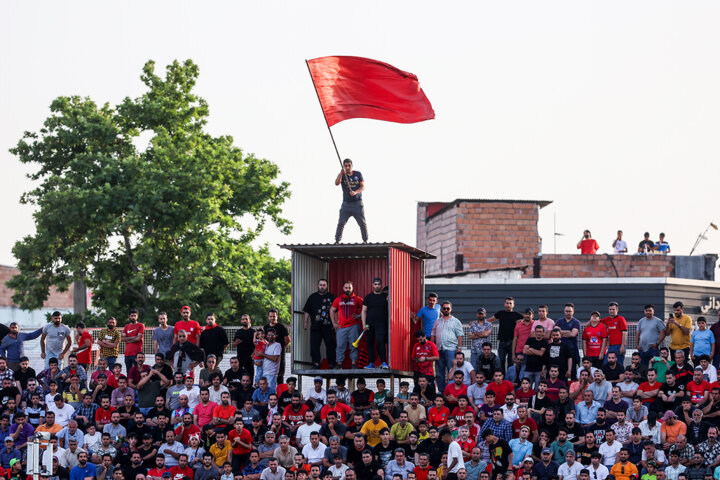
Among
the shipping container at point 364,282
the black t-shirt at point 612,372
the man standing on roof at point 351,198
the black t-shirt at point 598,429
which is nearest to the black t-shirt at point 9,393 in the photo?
the shipping container at point 364,282

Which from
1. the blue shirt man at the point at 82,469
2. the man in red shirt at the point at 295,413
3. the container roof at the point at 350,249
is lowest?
the blue shirt man at the point at 82,469

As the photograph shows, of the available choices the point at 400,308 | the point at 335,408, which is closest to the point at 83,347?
the point at 335,408

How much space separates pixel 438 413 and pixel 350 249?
3.52 meters

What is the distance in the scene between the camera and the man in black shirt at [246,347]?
23234 millimetres

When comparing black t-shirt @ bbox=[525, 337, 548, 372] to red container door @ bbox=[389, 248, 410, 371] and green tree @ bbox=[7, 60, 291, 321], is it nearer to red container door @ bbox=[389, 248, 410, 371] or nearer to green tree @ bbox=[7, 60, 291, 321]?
red container door @ bbox=[389, 248, 410, 371]

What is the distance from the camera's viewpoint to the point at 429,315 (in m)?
23.3

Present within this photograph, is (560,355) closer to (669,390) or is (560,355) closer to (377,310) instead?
(669,390)

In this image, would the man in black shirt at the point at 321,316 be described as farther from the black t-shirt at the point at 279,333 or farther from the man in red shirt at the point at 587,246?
the man in red shirt at the point at 587,246

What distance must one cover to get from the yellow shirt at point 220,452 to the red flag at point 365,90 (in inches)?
246

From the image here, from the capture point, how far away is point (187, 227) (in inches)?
1500

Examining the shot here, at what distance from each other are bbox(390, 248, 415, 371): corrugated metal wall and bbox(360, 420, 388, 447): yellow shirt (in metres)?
1.29

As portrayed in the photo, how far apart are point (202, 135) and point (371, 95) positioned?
16935 mm

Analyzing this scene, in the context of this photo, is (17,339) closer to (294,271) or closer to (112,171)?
(294,271)

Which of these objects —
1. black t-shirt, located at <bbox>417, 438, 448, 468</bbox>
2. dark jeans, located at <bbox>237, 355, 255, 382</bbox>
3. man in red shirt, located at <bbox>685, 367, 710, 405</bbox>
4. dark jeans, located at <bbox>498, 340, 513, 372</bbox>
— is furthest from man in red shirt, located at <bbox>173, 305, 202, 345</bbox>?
man in red shirt, located at <bbox>685, 367, 710, 405</bbox>
